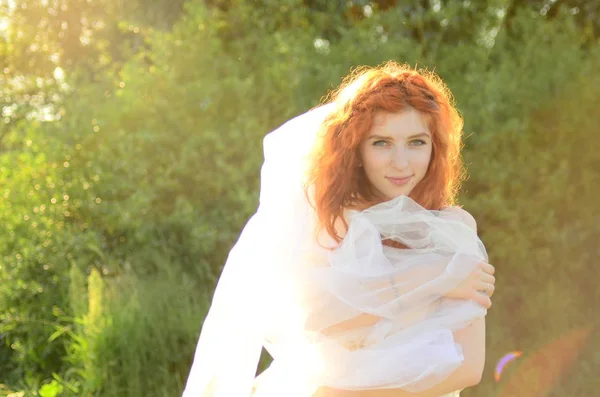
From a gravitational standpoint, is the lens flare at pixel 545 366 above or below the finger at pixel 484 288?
below

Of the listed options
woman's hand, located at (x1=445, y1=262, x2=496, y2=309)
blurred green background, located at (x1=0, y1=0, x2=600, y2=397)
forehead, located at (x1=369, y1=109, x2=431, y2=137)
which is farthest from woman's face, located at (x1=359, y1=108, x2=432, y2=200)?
blurred green background, located at (x1=0, y1=0, x2=600, y2=397)

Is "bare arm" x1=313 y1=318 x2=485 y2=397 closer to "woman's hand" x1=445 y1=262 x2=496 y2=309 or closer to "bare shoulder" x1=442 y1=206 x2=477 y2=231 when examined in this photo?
"woman's hand" x1=445 y1=262 x2=496 y2=309

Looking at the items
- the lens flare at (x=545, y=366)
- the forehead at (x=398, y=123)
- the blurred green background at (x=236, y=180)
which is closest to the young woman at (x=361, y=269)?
the forehead at (x=398, y=123)

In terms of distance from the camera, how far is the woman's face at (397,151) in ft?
7.66

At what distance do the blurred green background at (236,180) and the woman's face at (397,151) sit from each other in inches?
→ 92.7

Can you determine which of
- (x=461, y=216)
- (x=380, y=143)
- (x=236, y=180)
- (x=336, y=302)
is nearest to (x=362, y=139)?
(x=380, y=143)

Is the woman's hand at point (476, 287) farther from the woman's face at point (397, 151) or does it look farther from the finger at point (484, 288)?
the woman's face at point (397, 151)

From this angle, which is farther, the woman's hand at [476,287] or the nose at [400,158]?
the nose at [400,158]

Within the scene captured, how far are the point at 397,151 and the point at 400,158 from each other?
0.03 metres

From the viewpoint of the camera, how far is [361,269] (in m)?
2.25

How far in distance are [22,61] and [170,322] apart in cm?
454

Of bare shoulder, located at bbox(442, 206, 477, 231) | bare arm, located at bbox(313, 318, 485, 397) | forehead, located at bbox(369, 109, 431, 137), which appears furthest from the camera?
bare shoulder, located at bbox(442, 206, 477, 231)

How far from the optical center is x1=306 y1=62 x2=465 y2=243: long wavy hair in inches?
92.4

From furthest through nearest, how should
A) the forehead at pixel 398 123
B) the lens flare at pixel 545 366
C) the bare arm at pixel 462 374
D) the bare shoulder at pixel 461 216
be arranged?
the lens flare at pixel 545 366
the bare shoulder at pixel 461 216
the forehead at pixel 398 123
the bare arm at pixel 462 374
